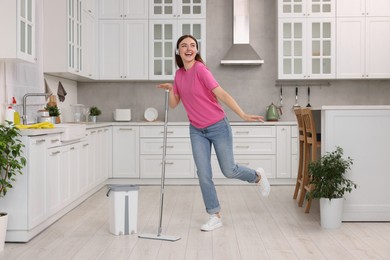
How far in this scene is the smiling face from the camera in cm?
387

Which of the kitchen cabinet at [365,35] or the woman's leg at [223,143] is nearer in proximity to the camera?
the woman's leg at [223,143]

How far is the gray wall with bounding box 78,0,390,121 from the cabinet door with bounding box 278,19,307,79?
331mm

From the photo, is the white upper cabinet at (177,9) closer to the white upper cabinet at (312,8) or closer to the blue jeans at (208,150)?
the white upper cabinet at (312,8)

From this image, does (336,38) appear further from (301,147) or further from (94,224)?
(94,224)

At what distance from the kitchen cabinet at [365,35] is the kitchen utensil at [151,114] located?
98.4 inches

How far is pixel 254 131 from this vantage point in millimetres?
6441

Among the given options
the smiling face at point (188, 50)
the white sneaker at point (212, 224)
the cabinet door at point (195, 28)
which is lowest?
the white sneaker at point (212, 224)

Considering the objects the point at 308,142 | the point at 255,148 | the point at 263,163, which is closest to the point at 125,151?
the point at 255,148

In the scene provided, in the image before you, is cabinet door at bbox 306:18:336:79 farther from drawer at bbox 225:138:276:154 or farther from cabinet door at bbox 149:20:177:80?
cabinet door at bbox 149:20:177:80

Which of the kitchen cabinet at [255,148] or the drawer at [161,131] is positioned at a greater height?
the drawer at [161,131]

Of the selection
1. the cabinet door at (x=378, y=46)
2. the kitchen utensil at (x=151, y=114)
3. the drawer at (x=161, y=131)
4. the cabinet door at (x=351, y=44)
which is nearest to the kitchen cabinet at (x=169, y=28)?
the kitchen utensil at (x=151, y=114)

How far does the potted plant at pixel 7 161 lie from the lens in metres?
3.33

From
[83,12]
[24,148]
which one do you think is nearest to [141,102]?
[83,12]

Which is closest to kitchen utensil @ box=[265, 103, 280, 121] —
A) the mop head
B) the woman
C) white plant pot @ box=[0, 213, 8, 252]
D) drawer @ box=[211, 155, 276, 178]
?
drawer @ box=[211, 155, 276, 178]
